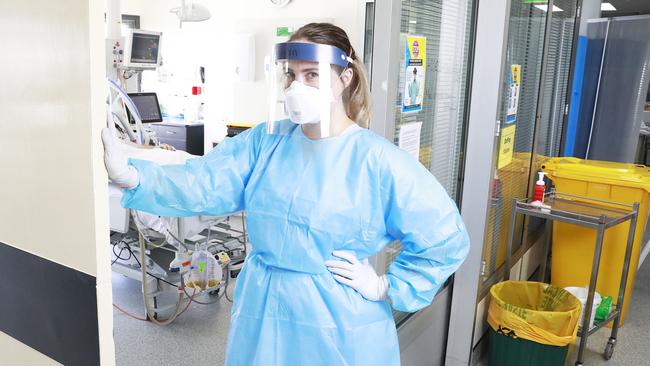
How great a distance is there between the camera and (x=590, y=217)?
2.45 m

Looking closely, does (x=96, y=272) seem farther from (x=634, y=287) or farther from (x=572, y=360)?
(x=634, y=287)

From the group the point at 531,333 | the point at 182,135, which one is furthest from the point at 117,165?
the point at 182,135

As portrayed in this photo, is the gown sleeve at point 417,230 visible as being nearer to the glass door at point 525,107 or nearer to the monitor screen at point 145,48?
the glass door at point 525,107

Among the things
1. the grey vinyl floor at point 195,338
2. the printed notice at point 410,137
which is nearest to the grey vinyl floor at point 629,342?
the grey vinyl floor at point 195,338

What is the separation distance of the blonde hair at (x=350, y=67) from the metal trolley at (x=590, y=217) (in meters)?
1.50

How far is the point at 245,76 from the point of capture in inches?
225

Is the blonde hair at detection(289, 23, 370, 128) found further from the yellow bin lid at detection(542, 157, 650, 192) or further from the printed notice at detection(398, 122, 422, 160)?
the yellow bin lid at detection(542, 157, 650, 192)

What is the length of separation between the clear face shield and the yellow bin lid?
6.98ft

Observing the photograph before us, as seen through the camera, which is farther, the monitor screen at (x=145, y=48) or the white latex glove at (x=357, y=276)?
the monitor screen at (x=145, y=48)

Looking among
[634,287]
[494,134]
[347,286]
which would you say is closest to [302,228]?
[347,286]

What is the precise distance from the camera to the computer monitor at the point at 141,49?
3.35 meters

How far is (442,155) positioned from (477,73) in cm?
37

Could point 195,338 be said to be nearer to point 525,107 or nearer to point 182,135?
point 525,107

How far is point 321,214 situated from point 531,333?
1455 mm
